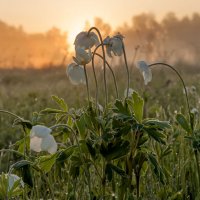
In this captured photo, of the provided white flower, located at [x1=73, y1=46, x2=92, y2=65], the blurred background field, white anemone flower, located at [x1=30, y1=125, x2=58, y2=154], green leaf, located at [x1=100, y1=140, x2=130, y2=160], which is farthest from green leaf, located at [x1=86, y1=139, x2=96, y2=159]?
the blurred background field

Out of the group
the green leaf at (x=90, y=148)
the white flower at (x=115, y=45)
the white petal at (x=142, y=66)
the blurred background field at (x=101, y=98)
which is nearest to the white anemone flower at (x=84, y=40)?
the white flower at (x=115, y=45)

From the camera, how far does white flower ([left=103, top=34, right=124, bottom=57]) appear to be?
1636mm

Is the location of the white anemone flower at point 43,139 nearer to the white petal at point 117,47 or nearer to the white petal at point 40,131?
the white petal at point 40,131

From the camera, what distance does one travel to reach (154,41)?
8.62 meters

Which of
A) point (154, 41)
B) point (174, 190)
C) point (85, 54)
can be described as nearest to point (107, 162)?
point (85, 54)

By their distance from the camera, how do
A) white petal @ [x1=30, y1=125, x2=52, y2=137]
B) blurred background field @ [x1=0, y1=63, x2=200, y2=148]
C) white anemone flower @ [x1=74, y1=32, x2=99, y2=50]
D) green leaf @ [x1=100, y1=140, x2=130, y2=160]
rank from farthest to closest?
blurred background field @ [x1=0, y1=63, x2=200, y2=148], white anemone flower @ [x1=74, y1=32, x2=99, y2=50], green leaf @ [x1=100, y1=140, x2=130, y2=160], white petal @ [x1=30, y1=125, x2=52, y2=137]

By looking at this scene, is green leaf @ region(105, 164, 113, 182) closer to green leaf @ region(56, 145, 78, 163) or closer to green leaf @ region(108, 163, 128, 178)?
green leaf @ region(108, 163, 128, 178)

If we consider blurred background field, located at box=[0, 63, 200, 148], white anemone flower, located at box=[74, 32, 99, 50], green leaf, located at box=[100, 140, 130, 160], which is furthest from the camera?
blurred background field, located at box=[0, 63, 200, 148]

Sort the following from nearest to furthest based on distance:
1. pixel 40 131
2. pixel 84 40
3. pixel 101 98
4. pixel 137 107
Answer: pixel 40 131 → pixel 137 107 → pixel 84 40 → pixel 101 98

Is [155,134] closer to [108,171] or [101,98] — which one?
[108,171]

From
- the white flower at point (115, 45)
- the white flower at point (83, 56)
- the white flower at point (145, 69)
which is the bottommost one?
the white flower at point (145, 69)

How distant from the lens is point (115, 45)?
1637 mm

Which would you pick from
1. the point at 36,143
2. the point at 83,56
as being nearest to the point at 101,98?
the point at 83,56

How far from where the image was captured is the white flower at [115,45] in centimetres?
164
